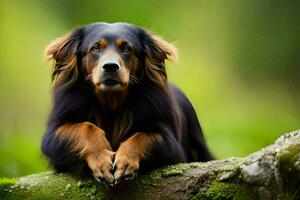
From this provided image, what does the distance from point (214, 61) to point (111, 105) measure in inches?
128

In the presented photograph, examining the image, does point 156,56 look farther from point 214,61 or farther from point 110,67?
point 214,61

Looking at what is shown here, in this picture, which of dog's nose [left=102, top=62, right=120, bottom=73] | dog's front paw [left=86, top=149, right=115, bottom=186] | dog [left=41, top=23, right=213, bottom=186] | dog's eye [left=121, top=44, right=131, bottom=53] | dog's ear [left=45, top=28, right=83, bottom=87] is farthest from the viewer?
dog's ear [left=45, top=28, right=83, bottom=87]

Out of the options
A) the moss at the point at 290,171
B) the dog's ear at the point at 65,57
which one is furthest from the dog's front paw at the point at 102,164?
the moss at the point at 290,171

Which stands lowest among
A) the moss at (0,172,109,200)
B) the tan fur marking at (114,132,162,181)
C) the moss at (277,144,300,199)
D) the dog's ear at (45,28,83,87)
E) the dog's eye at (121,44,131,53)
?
the moss at (0,172,109,200)

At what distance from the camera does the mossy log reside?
5.40 metres

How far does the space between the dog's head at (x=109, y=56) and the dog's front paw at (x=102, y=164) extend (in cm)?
55

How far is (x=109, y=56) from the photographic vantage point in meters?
6.67

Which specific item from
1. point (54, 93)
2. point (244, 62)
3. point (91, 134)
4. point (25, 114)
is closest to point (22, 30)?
point (25, 114)

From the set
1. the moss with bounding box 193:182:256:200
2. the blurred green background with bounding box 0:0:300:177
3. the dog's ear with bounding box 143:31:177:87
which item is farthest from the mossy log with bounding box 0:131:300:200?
the blurred green background with bounding box 0:0:300:177

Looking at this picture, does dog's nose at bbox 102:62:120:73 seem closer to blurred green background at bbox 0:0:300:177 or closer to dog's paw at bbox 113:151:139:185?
dog's paw at bbox 113:151:139:185

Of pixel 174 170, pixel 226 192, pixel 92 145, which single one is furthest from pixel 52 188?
pixel 226 192

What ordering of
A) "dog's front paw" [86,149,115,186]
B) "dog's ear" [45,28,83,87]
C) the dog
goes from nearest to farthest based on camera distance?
"dog's front paw" [86,149,115,186] → the dog → "dog's ear" [45,28,83,87]

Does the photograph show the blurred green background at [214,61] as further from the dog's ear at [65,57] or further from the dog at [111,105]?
the dog at [111,105]

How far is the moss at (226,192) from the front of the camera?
567cm
